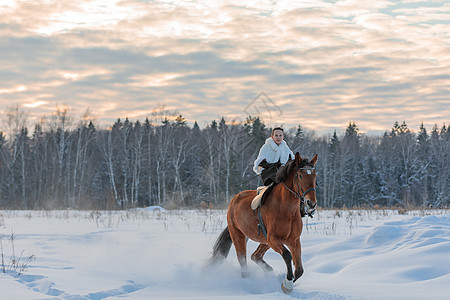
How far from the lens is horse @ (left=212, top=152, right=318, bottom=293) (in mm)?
5508

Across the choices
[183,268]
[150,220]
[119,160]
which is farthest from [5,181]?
[183,268]

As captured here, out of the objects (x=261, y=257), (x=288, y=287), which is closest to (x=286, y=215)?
(x=288, y=287)

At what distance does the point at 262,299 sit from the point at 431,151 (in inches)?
2567

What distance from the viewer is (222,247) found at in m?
7.52

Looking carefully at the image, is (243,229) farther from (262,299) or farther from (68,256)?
(68,256)

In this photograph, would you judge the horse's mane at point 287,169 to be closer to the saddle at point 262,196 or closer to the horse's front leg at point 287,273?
the saddle at point 262,196

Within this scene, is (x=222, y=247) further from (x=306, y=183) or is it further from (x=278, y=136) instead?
(x=306, y=183)

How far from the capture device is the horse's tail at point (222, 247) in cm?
741

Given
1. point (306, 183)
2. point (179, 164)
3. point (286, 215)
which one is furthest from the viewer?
point (179, 164)

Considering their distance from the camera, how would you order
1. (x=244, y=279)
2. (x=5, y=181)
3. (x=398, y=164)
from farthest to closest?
1. (x=398, y=164)
2. (x=5, y=181)
3. (x=244, y=279)

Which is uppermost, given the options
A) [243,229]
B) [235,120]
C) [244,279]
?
[235,120]

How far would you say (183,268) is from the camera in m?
6.92

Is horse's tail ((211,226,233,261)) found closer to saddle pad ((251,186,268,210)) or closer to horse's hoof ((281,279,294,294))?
saddle pad ((251,186,268,210))

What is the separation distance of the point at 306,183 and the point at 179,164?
46.4 metres
